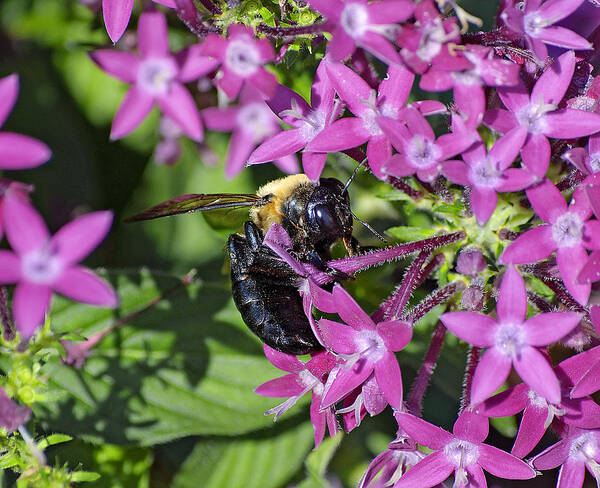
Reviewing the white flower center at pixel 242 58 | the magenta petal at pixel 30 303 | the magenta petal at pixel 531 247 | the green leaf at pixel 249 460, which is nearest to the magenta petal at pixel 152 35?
the white flower center at pixel 242 58

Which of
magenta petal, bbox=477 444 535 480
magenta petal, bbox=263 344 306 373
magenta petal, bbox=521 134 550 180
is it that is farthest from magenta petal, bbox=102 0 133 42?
magenta petal, bbox=477 444 535 480

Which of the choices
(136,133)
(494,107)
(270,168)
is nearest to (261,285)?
(494,107)

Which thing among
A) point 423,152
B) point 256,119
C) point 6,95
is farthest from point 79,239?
point 256,119

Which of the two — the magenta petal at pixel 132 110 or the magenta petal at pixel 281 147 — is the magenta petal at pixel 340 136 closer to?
the magenta petal at pixel 281 147

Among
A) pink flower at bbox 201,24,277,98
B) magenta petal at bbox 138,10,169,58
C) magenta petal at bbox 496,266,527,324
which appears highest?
magenta petal at bbox 138,10,169,58

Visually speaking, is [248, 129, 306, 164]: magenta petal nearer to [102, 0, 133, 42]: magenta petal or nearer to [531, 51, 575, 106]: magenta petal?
[102, 0, 133, 42]: magenta petal

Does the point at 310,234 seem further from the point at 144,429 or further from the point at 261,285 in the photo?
the point at 144,429
